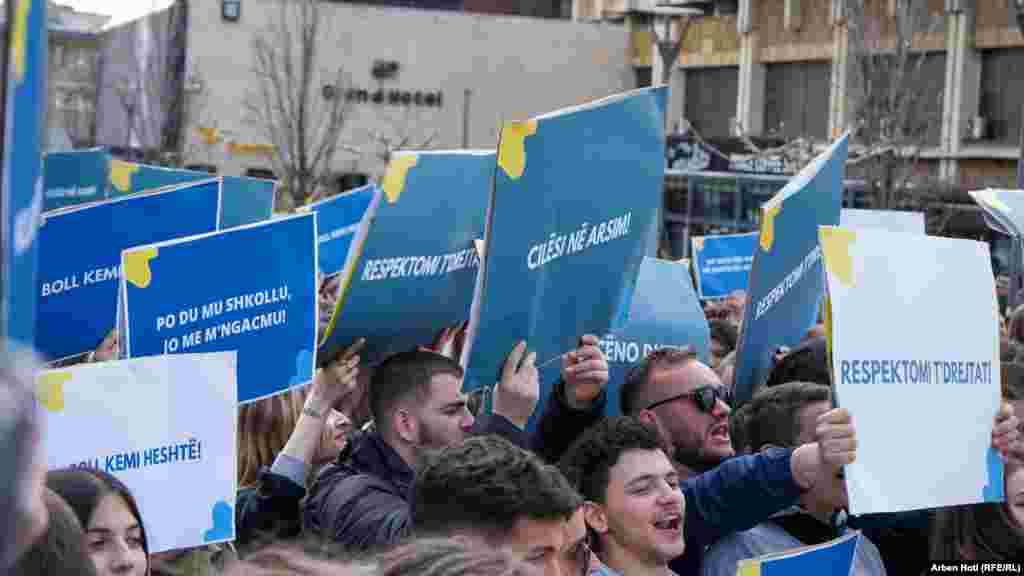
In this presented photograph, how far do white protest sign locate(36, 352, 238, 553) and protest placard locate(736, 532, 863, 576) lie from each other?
1175 mm

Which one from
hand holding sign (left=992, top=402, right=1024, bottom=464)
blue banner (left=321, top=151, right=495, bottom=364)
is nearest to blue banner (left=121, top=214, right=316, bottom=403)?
blue banner (left=321, top=151, right=495, bottom=364)

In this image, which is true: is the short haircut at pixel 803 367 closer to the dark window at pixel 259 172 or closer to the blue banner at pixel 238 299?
the blue banner at pixel 238 299

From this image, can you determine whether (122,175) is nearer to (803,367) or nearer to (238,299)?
(238,299)

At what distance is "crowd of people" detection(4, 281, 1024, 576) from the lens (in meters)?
3.07

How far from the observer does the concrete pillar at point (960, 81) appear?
27578 mm

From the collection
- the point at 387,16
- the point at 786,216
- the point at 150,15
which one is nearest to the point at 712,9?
the point at 387,16

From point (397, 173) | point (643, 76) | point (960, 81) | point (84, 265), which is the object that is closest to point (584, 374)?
point (397, 173)

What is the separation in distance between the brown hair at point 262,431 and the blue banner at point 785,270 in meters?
1.37

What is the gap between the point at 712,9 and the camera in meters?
36.2

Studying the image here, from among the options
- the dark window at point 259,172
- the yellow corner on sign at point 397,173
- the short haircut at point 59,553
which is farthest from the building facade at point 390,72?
the short haircut at point 59,553

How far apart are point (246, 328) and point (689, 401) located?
130 centimetres

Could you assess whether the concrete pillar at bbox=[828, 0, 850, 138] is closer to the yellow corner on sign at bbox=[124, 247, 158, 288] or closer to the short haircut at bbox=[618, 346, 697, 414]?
the short haircut at bbox=[618, 346, 697, 414]

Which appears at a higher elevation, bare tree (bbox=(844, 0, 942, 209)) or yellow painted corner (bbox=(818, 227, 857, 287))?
bare tree (bbox=(844, 0, 942, 209))

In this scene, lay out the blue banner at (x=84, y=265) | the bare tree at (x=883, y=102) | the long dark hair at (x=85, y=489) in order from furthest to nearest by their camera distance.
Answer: the bare tree at (x=883, y=102) < the blue banner at (x=84, y=265) < the long dark hair at (x=85, y=489)
